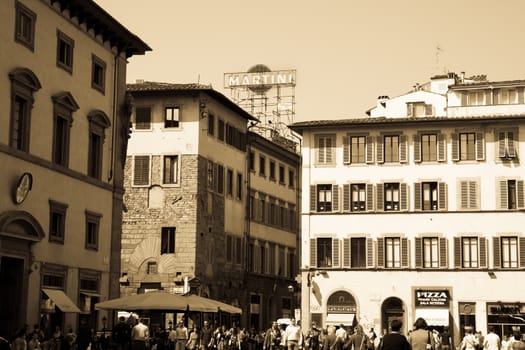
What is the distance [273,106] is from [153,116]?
22252 mm

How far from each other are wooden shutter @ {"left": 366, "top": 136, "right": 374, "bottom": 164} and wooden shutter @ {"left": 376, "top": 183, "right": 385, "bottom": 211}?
161 cm

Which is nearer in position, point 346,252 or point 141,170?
point 141,170

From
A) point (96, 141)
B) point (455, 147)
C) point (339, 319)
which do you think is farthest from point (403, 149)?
point (96, 141)

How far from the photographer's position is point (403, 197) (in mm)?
58531

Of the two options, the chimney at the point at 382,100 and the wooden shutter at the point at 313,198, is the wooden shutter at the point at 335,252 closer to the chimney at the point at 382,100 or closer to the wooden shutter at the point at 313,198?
the wooden shutter at the point at 313,198

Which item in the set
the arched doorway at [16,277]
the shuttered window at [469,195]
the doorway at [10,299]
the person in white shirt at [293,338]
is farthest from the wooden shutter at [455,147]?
the doorway at [10,299]

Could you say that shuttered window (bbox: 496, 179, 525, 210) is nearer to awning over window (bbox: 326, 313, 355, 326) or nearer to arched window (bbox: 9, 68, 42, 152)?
awning over window (bbox: 326, 313, 355, 326)

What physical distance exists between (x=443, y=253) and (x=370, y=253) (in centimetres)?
423

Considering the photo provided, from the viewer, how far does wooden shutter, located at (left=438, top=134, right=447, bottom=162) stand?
191 feet

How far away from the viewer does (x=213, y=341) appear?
42438 mm

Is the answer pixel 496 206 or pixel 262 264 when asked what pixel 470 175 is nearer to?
pixel 496 206

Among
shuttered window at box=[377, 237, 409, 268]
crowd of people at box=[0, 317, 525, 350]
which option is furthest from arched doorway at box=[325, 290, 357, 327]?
crowd of people at box=[0, 317, 525, 350]

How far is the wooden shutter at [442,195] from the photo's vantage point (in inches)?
2276

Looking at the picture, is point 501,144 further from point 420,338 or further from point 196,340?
point 420,338
